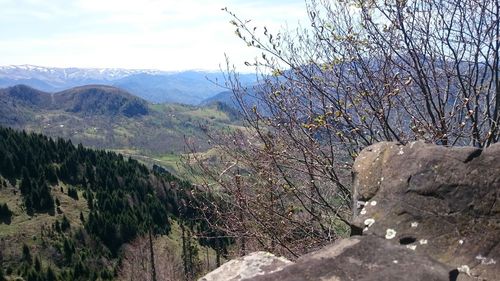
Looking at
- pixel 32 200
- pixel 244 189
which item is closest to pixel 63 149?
pixel 32 200

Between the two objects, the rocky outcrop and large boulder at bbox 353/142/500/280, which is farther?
large boulder at bbox 353/142/500/280

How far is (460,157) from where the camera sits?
6.36m

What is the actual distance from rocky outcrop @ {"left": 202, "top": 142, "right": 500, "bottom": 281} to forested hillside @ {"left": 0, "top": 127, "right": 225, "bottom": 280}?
8451cm

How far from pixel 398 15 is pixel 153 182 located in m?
145

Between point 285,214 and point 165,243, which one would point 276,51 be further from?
point 165,243

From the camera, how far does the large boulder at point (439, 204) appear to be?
559 cm

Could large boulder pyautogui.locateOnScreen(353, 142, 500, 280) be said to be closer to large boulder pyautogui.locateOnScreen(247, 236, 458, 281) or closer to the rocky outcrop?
the rocky outcrop

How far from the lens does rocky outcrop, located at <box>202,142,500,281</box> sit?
524cm

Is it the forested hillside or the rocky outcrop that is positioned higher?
the rocky outcrop

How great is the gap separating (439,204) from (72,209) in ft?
432

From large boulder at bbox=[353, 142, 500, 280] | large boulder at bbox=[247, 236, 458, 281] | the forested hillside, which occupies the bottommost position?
the forested hillside

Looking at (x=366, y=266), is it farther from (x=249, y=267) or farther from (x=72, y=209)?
(x=72, y=209)

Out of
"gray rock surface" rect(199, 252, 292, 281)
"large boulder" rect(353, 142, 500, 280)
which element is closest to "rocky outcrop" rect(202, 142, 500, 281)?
"large boulder" rect(353, 142, 500, 280)

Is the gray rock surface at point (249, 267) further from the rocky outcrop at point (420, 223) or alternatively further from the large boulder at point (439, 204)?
the large boulder at point (439, 204)
